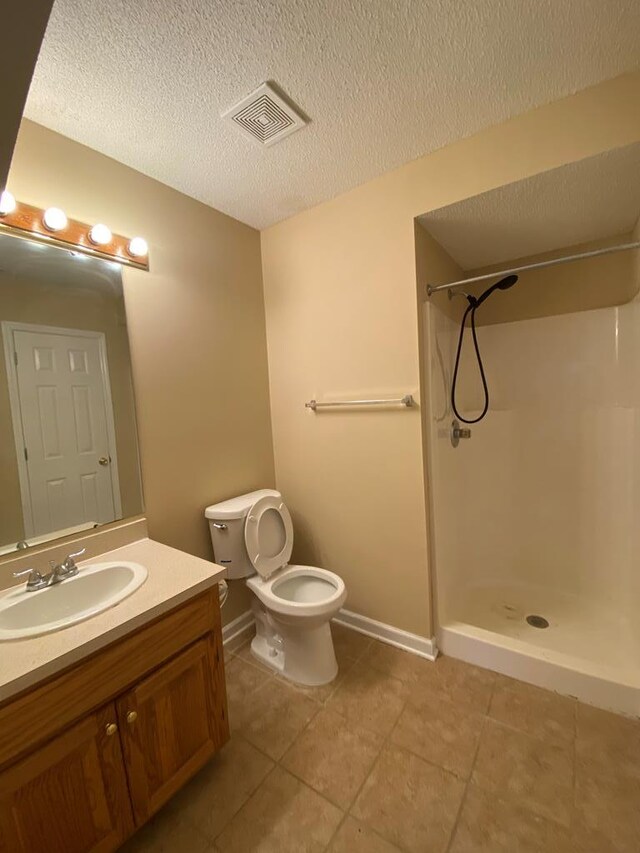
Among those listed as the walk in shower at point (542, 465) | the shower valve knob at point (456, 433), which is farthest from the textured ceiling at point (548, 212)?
the shower valve knob at point (456, 433)

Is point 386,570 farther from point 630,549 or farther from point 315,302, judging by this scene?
point 315,302

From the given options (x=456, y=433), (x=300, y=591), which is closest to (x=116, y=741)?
(x=300, y=591)

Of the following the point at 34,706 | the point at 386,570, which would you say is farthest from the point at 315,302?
the point at 34,706

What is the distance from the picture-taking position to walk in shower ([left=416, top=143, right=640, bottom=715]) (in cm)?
177

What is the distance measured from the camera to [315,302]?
2.01 meters

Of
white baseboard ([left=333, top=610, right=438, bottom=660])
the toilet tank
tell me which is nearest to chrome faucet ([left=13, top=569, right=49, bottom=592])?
the toilet tank

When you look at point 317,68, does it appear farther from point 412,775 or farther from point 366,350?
point 412,775

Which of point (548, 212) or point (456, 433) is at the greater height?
point (548, 212)

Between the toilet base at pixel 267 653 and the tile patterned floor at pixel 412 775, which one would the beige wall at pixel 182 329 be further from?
the tile patterned floor at pixel 412 775

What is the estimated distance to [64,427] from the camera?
139 centimetres

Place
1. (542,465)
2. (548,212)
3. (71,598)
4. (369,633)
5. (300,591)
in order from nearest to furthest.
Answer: (71,598), (548,212), (300,591), (369,633), (542,465)

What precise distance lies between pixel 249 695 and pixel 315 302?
1.99 meters

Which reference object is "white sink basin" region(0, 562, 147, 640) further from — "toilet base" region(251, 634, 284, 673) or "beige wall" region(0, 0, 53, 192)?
"beige wall" region(0, 0, 53, 192)

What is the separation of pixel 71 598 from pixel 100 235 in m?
1.38
